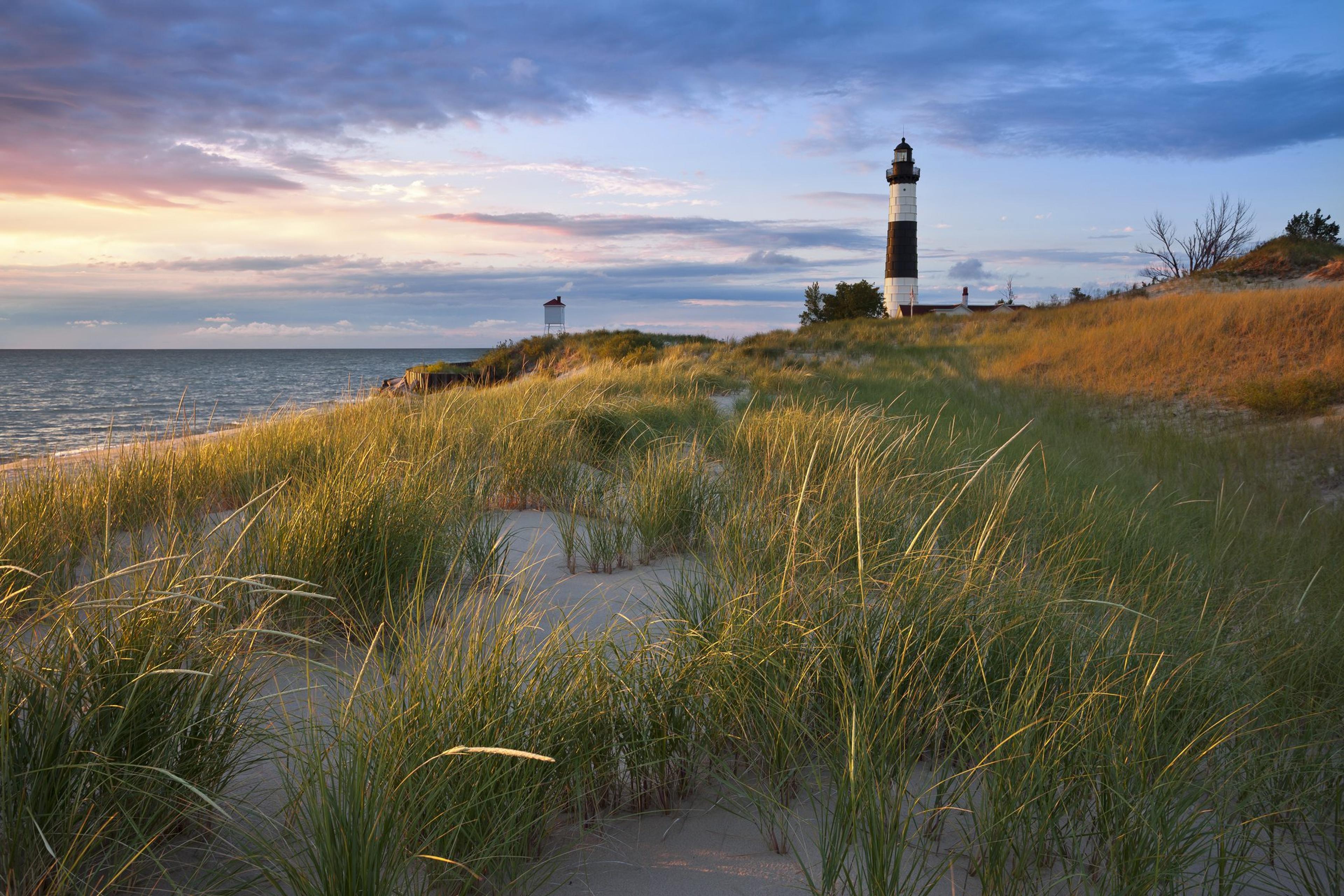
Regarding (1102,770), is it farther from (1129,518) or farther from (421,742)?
(1129,518)

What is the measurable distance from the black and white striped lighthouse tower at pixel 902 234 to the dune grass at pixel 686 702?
119ft

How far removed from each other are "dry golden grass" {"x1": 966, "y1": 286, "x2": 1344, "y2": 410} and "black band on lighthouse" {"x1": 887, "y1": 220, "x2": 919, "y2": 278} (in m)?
21.0

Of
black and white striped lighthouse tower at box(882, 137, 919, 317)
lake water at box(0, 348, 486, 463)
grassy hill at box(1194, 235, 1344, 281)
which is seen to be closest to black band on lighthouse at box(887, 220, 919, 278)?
black and white striped lighthouse tower at box(882, 137, 919, 317)

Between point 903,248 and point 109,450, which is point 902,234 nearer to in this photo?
point 903,248

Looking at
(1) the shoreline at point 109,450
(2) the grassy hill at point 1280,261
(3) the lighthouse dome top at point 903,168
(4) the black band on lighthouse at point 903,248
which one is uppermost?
(3) the lighthouse dome top at point 903,168

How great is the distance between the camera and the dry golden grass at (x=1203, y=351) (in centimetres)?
1102

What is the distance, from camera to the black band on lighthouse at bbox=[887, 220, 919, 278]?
38.2 metres

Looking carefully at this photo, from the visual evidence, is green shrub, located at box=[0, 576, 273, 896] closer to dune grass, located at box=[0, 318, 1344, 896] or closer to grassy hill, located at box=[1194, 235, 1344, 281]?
dune grass, located at box=[0, 318, 1344, 896]

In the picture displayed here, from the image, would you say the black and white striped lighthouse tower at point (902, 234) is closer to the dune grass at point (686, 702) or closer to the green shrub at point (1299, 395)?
the green shrub at point (1299, 395)

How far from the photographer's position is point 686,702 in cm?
202

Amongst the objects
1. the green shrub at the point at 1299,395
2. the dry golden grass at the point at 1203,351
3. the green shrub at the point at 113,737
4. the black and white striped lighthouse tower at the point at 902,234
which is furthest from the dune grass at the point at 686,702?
the black and white striped lighthouse tower at the point at 902,234

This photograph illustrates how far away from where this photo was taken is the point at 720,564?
2.71 m

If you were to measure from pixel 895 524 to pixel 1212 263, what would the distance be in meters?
43.7

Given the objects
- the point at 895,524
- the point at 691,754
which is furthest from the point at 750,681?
the point at 895,524
